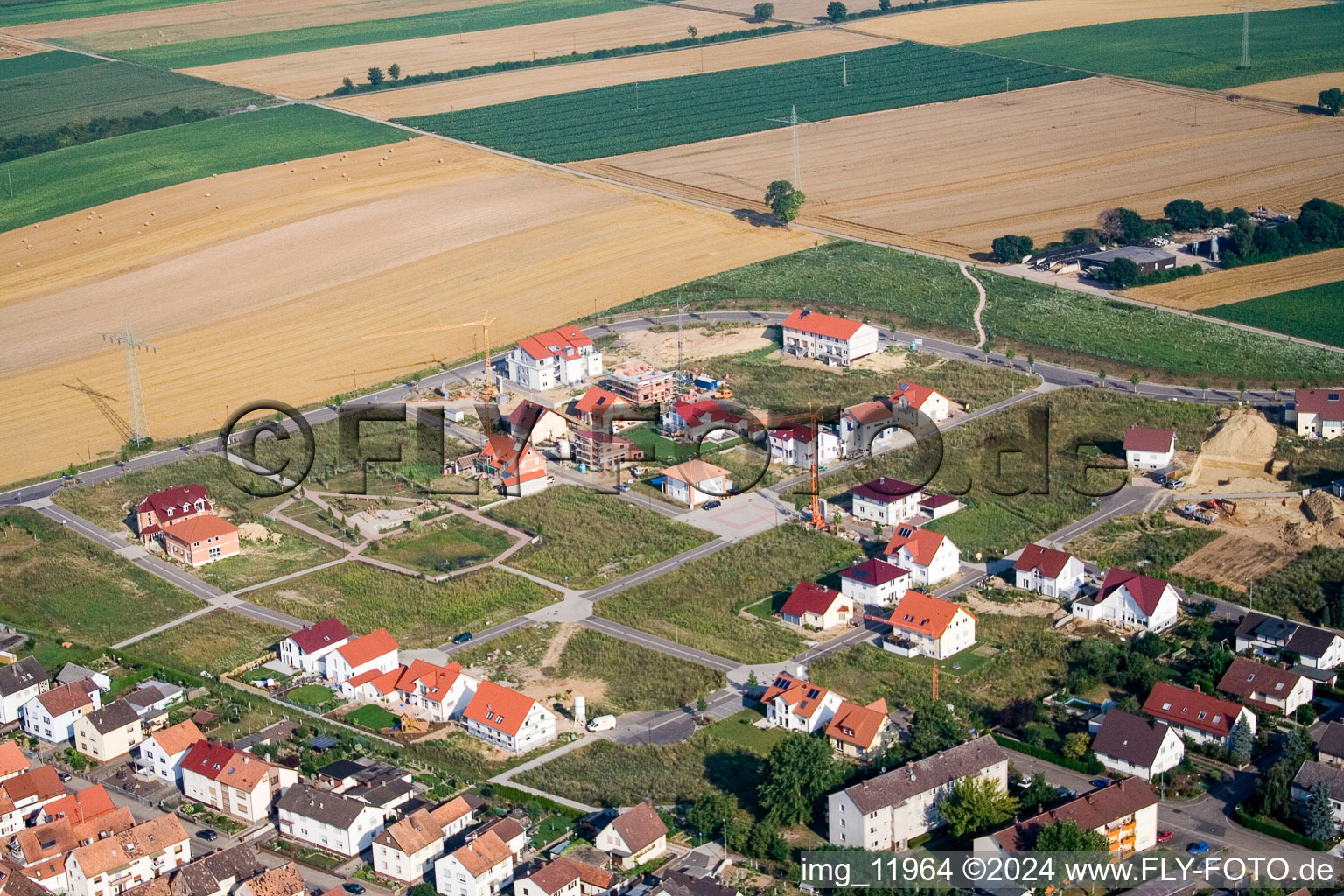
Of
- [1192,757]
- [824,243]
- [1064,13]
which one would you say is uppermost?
[1064,13]

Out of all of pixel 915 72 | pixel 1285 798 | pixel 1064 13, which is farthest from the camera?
pixel 1064 13

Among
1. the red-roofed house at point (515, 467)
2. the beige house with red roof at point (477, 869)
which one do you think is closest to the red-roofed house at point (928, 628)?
the beige house with red roof at point (477, 869)

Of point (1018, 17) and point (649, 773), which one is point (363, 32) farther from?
point (649, 773)

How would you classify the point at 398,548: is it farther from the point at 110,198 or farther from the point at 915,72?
the point at 915,72

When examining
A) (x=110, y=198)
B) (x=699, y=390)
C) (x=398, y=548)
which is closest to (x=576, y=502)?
(x=398, y=548)

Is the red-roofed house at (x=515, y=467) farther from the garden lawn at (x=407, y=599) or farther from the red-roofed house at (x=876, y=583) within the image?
the red-roofed house at (x=876, y=583)

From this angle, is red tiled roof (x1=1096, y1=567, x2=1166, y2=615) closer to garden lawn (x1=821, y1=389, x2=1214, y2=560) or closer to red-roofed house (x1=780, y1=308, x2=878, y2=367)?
garden lawn (x1=821, y1=389, x2=1214, y2=560)

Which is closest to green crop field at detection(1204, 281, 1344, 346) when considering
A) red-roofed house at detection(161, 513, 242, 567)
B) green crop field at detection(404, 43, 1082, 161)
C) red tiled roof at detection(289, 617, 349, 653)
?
green crop field at detection(404, 43, 1082, 161)
